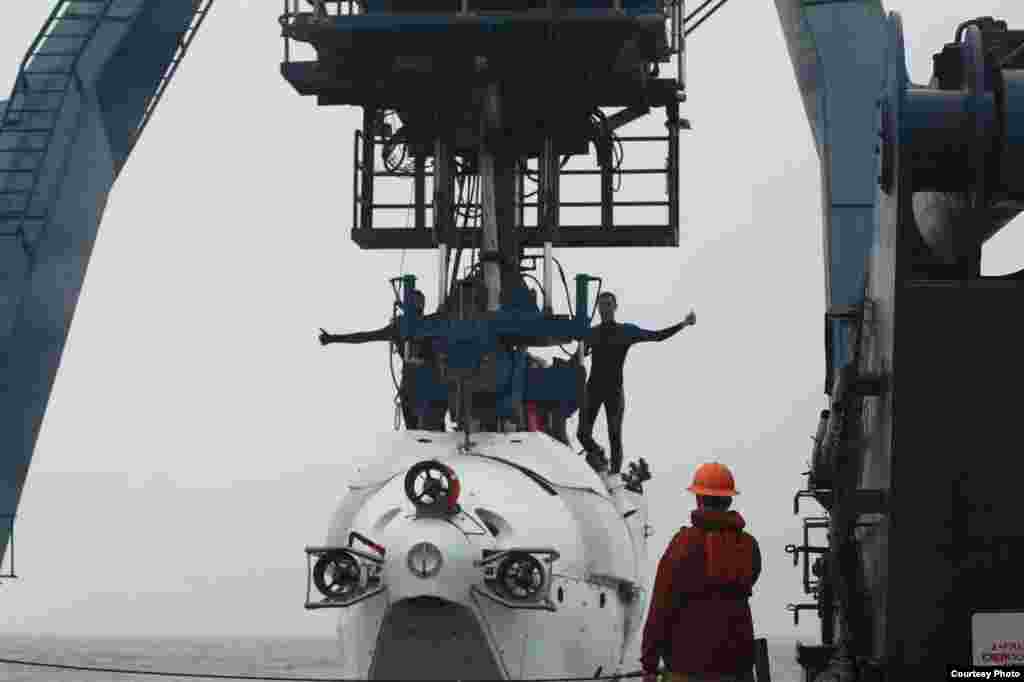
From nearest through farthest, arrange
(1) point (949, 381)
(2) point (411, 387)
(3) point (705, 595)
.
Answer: (1) point (949, 381) < (3) point (705, 595) < (2) point (411, 387)

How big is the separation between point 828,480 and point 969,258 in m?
4.97

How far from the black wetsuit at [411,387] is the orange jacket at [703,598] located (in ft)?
36.4

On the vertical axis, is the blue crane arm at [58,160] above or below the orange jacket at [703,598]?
above

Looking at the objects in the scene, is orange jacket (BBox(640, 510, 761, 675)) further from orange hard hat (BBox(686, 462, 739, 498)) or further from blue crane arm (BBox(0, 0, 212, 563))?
blue crane arm (BBox(0, 0, 212, 563))

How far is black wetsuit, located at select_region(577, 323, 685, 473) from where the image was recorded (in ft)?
73.7

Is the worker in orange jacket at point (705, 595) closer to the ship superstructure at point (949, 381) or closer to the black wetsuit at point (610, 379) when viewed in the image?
the ship superstructure at point (949, 381)

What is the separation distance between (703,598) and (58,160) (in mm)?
13074

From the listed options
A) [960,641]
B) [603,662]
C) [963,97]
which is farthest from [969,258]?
[603,662]

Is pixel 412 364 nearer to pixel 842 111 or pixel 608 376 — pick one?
pixel 608 376

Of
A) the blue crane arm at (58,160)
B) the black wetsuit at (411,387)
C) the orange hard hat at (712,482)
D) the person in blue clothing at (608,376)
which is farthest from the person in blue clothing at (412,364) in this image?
the orange hard hat at (712,482)

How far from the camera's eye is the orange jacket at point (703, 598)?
9359 mm

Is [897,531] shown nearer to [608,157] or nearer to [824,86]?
[824,86]

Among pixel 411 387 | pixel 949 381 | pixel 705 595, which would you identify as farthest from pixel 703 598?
pixel 411 387

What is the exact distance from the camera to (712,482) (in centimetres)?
949
